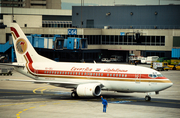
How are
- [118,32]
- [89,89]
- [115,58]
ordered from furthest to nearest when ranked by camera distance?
[115,58] → [118,32] → [89,89]

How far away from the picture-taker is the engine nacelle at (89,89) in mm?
37028

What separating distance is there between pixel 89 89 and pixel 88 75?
10.6 feet

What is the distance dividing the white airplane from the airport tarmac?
1.79 m

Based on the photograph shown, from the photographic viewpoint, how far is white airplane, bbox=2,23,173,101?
121 feet

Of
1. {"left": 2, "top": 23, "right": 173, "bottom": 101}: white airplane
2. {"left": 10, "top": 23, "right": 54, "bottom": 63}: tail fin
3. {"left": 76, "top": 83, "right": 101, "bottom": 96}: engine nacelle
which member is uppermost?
{"left": 10, "top": 23, "right": 54, "bottom": 63}: tail fin

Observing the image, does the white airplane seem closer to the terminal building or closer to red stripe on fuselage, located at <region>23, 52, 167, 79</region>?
red stripe on fuselage, located at <region>23, 52, 167, 79</region>

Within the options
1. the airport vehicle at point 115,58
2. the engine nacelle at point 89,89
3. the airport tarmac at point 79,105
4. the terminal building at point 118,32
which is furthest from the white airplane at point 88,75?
the airport vehicle at point 115,58

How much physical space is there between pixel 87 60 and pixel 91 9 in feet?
83.1

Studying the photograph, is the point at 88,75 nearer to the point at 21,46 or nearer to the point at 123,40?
the point at 21,46

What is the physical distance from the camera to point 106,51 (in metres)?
117

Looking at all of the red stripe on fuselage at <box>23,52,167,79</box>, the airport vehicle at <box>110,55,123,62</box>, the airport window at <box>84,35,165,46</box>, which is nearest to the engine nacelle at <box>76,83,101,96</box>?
the red stripe on fuselage at <box>23,52,167,79</box>

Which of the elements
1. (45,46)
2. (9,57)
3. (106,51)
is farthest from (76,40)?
(9,57)

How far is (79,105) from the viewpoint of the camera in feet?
116

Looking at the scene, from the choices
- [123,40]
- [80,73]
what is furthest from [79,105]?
[123,40]
